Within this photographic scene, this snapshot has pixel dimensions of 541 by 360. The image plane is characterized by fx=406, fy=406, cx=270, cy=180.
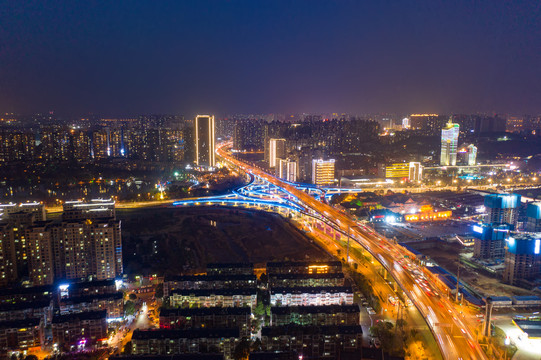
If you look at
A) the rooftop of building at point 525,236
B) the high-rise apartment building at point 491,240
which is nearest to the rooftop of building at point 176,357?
the rooftop of building at point 525,236

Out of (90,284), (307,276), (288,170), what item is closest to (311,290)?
(307,276)

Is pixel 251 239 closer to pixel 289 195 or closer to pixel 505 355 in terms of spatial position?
pixel 289 195

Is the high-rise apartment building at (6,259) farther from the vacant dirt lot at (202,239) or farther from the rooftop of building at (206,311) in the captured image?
the rooftop of building at (206,311)

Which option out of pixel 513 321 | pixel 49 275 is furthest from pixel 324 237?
pixel 49 275

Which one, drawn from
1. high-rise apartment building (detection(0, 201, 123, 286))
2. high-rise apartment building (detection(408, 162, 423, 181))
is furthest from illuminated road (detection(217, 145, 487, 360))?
high-rise apartment building (detection(408, 162, 423, 181))

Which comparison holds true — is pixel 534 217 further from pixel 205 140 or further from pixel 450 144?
pixel 205 140

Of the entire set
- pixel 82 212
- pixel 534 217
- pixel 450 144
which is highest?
pixel 450 144

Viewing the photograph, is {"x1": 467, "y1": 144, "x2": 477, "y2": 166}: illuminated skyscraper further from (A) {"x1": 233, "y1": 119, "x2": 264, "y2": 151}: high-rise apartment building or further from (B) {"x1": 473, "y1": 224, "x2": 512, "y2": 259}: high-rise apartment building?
(A) {"x1": 233, "y1": 119, "x2": 264, "y2": 151}: high-rise apartment building
